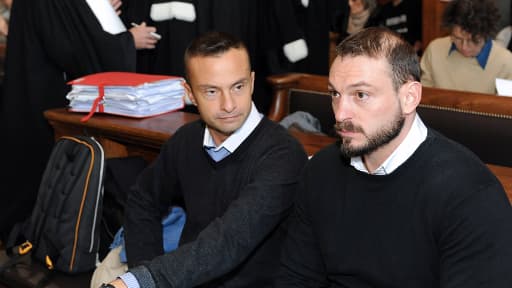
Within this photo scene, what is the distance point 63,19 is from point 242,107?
1674 millimetres

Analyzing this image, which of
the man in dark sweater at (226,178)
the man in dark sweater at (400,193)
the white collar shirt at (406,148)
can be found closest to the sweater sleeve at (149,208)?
the man in dark sweater at (226,178)

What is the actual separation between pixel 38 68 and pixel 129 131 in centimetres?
107

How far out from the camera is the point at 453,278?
1366 millimetres

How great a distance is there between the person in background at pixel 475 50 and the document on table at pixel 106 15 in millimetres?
1964

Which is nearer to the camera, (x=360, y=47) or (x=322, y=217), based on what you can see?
(x=360, y=47)

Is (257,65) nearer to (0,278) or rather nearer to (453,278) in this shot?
(0,278)

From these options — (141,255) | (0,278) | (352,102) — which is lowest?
(0,278)

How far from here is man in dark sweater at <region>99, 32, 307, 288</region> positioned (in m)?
1.71

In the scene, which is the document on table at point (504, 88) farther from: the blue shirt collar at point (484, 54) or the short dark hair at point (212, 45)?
the blue shirt collar at point (484, 54)

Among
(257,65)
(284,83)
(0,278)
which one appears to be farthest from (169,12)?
(0,278)

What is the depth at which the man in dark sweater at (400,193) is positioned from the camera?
135 cm

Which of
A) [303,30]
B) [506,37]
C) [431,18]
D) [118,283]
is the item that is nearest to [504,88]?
[118,283]

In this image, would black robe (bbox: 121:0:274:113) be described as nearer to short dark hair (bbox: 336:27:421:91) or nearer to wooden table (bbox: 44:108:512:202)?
wooden table (bbox: 44:108:512:202)

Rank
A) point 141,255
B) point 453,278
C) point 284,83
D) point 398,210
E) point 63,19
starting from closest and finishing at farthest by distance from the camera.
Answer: point 453,278 → point 398,210 → point 141,255 → point 284,83 → point 63,19
